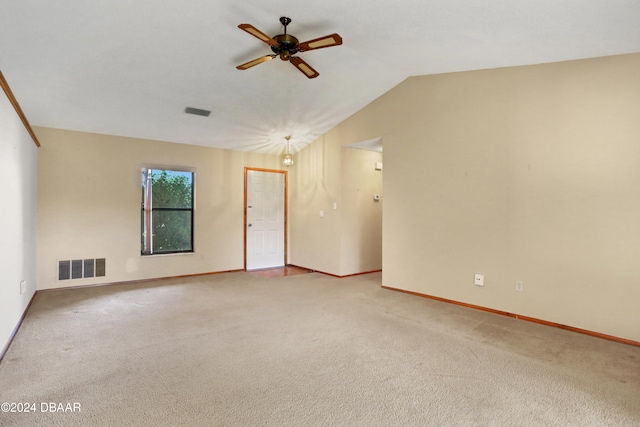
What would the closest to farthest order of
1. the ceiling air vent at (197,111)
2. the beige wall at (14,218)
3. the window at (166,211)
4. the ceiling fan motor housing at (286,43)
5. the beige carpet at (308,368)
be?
1. the beige carpet at (308,368)
2. the beige wall at (14,218)
3. the ceiling fan motor housing at (286,43)
4. the ceiling air vent at (197,111)
5. the window at (166,211)

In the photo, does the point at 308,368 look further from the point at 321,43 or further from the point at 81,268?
the point at 81,268

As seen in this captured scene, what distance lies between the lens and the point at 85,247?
197 inches

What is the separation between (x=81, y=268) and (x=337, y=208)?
13.2ft

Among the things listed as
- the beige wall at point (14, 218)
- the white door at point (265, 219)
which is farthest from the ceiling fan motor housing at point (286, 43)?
the white door at point (265, 219)

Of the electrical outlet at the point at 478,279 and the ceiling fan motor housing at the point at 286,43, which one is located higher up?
the ceiling fan motor housing at the point at 286,43

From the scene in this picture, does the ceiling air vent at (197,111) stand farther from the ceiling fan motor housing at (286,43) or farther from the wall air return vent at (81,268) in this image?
the wall air return vent at (81,268)

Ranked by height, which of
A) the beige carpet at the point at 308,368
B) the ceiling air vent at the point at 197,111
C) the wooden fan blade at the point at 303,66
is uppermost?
the wooden fan blade at the point at 303,66

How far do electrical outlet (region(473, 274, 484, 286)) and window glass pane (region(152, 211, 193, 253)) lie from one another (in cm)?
457

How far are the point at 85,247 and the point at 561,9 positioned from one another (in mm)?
6200

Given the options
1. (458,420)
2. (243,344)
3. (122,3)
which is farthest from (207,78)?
(458,420)

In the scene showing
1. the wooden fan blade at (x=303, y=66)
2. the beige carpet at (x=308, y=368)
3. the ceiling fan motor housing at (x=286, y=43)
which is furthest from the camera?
the wooden fan blade at (x=303, y=66)

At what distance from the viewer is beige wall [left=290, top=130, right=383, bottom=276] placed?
5.83m

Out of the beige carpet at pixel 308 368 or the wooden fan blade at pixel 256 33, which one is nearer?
the beige carpet at pixel 308 368

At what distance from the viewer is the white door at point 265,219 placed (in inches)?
260
